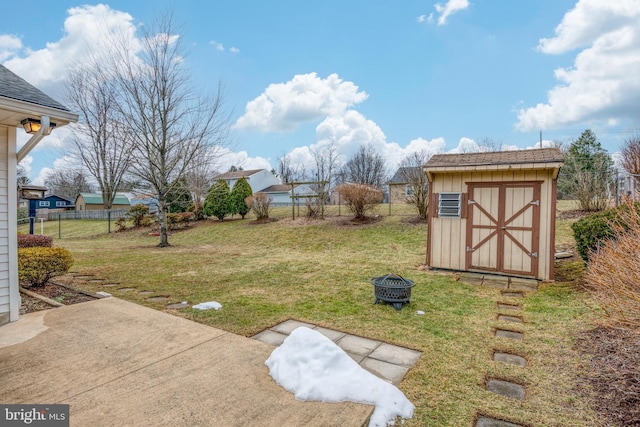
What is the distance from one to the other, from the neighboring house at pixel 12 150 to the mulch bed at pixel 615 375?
5394 mm

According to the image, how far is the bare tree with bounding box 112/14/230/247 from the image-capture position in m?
11.5

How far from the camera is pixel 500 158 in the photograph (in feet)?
20.8

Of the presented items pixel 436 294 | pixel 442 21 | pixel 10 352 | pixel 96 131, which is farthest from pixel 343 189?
pixel 96 131

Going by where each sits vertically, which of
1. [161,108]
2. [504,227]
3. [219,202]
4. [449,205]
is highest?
[161,108]

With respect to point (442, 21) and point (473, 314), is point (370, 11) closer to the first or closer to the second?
point (442, 21)

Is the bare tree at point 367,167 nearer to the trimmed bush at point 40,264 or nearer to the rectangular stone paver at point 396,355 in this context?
the trimmed bush at point 40,264

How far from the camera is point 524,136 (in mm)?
22297

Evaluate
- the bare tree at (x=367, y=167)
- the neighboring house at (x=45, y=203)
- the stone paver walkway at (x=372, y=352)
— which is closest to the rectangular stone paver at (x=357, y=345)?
the stone paver walkway at (x=372, y=352)

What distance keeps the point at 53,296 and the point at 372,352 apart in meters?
4.91

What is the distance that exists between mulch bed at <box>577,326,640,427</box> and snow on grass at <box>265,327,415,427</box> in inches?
53.1

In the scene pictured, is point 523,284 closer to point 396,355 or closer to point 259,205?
point 396,355

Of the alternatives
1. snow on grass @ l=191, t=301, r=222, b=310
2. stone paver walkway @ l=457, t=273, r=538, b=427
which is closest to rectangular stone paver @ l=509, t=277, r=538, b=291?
stone paver walkway @ l=457, t=273, r=538, b=427

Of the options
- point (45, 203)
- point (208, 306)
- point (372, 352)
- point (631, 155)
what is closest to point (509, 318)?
point (372, 352)

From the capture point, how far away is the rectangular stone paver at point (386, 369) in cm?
261
